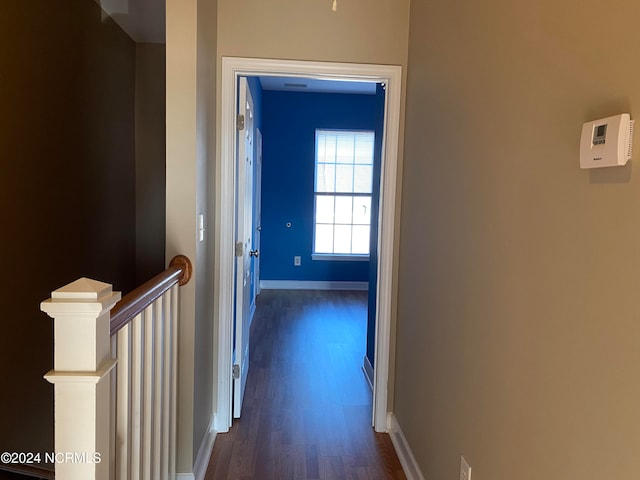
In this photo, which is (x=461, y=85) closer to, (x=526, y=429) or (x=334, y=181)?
(x=526, y=429)

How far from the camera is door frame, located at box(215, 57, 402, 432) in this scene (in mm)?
2379

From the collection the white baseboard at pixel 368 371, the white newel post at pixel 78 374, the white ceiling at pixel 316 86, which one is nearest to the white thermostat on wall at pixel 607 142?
the white newel post at pixel 78 374

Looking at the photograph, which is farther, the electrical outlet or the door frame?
the door frame

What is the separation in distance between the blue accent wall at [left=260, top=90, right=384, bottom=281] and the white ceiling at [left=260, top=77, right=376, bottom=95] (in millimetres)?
107

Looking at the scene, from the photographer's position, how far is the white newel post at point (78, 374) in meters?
0.91

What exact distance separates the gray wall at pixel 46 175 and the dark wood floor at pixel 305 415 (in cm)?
106

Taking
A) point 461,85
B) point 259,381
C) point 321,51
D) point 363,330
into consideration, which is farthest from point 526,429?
point 363,330

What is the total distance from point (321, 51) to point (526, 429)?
202 cm

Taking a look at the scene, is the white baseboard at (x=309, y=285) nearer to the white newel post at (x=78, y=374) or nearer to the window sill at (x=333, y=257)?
the window sill at (x=333, y=257)

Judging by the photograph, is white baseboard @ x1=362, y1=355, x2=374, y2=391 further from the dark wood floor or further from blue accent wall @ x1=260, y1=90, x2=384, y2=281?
blue accent wall @ x1=260, y1=90, x2=384, y2=281

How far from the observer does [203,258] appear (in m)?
A: 2.12

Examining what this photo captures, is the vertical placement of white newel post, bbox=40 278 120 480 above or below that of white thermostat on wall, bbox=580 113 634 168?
below

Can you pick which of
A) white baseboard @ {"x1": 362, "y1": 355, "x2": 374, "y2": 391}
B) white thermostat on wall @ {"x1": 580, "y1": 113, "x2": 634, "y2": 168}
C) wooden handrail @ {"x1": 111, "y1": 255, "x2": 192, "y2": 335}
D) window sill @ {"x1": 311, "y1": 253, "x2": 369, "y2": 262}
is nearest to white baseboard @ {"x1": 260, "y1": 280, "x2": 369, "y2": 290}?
window sill @ {"x1": 311, "y1": 253, "x2": 369, "y2": 262}

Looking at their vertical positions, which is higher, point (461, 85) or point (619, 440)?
point (461, 85)
